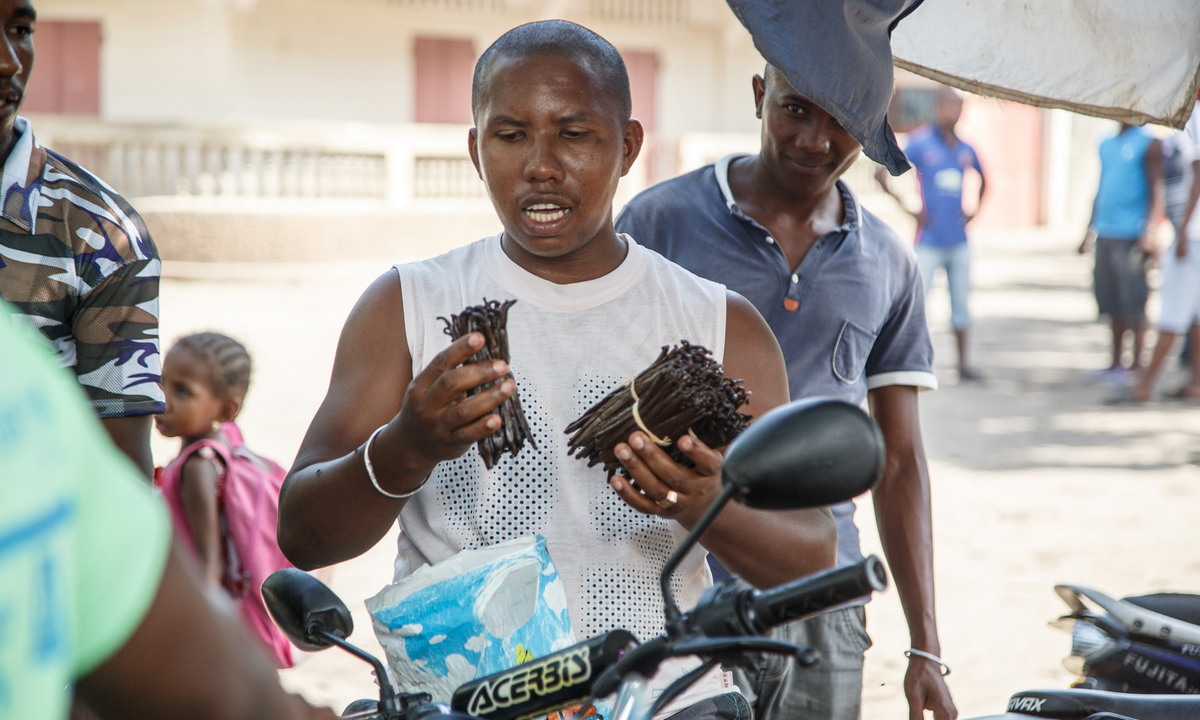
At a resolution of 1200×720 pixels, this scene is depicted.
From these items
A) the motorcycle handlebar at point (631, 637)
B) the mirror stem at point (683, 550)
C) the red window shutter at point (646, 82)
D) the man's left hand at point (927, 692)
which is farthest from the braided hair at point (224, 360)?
the red window shutter at point (646, 82)

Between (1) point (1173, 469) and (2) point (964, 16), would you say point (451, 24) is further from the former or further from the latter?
(2) point (964, 16)

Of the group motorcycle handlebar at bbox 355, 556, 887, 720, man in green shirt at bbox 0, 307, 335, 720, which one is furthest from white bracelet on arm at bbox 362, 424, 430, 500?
man in green shirt at bbox 0, 307, 335, 720

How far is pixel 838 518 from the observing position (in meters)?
3.34

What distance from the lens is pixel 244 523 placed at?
396cm

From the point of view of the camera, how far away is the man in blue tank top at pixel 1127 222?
10.4 m

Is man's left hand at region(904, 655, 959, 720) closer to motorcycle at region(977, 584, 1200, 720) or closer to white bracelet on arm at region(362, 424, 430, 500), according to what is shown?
motorcycle at region(977, 584, 1200, 720)

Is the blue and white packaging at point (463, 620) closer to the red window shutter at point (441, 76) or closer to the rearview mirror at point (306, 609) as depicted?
the rearview mirror at point (306, 609)

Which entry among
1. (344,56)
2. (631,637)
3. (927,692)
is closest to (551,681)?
(631,637)

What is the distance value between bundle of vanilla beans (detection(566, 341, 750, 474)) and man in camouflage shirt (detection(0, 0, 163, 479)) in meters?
1.10

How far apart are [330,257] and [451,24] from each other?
208 inches

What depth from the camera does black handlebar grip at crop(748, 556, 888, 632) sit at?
1.35 m

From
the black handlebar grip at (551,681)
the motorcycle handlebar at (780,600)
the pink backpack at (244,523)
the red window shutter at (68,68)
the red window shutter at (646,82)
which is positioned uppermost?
the red window shutter at (646,82)

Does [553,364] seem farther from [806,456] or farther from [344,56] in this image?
[344,56]

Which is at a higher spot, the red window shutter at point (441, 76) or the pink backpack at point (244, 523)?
the red window shutter at point (441, 76)
